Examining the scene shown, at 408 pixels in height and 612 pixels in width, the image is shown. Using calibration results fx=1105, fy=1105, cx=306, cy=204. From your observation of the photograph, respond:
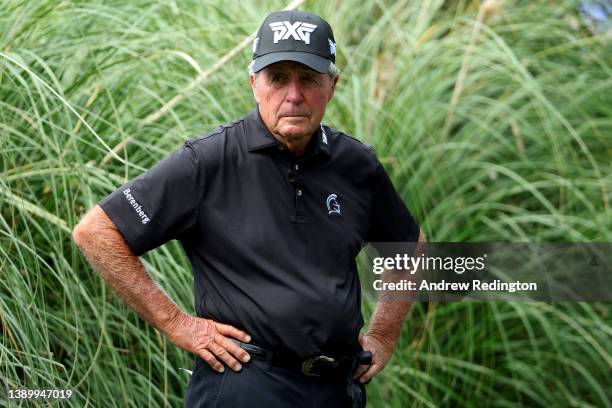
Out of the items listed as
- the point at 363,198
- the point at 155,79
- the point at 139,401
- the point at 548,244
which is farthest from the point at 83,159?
the point at 548,244

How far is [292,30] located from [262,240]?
2.11ft

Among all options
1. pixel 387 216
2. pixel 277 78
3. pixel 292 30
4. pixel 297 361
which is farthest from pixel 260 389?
pixel 292 30

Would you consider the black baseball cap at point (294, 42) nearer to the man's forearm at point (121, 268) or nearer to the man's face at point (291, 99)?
the man's face at point (291, 99)

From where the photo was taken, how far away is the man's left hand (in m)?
3.58

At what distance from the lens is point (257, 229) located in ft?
10.7

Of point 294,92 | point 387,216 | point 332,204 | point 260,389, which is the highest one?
point 294,92

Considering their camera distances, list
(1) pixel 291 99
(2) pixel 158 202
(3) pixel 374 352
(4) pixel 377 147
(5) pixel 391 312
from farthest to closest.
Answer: (4) pixel 377 147 → (5) pixel 391 312 → (3) pixel 374 352 → (1) pixel 291 99 → (2) pixel 158 202

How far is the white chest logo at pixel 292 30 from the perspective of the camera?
3.31 meters

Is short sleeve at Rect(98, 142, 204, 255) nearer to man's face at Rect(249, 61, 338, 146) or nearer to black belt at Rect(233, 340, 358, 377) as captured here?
man's face at Rect(249, 61, 338, 146)

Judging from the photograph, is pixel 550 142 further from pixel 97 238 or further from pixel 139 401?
pixel 97 238

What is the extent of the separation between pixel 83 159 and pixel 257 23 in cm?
137

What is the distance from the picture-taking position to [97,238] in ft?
10.6

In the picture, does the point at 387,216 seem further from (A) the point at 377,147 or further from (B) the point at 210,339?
(A) the point at 377,147

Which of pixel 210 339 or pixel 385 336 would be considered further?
pixel 385 336
